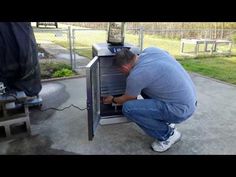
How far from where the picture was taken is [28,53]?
3.55 meters

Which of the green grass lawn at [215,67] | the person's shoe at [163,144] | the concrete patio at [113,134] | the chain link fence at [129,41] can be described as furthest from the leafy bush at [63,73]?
the person's shoe at [163,144]

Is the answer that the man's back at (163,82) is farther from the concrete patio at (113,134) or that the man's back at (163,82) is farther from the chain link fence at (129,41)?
the chain link fence at (129,41)

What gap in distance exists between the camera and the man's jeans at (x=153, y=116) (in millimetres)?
2852

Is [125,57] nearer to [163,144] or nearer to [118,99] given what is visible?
[118,99]

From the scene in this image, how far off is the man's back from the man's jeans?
0.26 feet

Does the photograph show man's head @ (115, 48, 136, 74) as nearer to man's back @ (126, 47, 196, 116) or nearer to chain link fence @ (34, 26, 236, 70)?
man's back @ (126, 47, 196, 116)

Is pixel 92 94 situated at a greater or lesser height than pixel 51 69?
greater

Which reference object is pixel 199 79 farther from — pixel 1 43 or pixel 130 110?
pixel 1 43

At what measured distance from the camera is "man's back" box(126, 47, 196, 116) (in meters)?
2.71

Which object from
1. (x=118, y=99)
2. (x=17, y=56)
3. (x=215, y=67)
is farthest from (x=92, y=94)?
(x=215, y=67)

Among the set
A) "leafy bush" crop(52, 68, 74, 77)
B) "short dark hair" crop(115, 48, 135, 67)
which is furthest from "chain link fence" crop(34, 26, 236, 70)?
"short dark hair" crop(115, 48, 135, 67)

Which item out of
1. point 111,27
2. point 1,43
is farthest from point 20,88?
point 111,27

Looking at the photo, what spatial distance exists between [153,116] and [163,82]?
16.5 inches

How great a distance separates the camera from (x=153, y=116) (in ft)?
9.42
